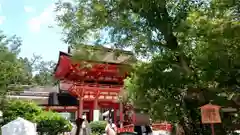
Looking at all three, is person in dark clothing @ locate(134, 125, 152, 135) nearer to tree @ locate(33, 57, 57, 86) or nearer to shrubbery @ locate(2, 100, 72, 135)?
shrubbery @ locate(2, 100, 72, 135)

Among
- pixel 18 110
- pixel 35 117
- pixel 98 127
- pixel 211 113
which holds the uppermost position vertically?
pixel 211 113

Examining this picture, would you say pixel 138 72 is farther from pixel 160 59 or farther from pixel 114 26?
pixel 114 26

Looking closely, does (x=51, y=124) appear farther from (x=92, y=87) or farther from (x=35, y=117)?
(x=92, y=87)

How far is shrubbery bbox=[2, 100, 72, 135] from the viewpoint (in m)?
15.6

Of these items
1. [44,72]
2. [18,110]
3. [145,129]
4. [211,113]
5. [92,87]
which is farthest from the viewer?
[44,72]

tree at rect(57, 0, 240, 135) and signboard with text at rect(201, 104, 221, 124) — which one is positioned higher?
tree at rect(57, 0, 240, 135)

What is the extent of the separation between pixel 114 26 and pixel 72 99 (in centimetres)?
1814

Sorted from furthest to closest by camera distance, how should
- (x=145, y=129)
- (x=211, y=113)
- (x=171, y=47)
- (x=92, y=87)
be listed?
(x=92, y=87) → (x=145, y=129) → (x=171, y=47) → (x=211, y=113)

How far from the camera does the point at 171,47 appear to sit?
7664 millimetres

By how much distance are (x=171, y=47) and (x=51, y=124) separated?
10019 millimetres

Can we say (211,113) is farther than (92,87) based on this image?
No

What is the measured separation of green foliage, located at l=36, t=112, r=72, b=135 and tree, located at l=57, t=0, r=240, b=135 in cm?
790

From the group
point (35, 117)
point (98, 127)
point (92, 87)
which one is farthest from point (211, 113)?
point (92, 87)

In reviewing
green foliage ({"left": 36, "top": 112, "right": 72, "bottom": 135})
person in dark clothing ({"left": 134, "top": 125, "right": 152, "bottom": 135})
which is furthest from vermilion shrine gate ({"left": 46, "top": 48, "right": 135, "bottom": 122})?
green foliage ({"left": 36, "top": 112, "right": 72, "bottom": 135})
